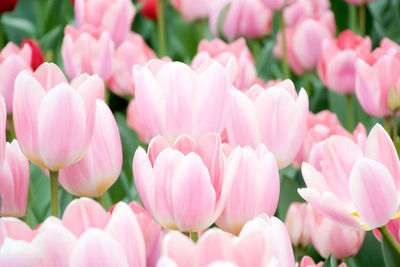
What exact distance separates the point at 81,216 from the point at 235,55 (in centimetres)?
70

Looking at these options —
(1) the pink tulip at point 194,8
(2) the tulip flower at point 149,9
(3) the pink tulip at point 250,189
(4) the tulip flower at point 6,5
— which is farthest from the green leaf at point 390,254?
(2) the tulip flower at point 149,9

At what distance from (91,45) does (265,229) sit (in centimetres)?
75

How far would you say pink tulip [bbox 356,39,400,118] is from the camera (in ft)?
→ 3.52

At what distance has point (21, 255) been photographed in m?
0.52

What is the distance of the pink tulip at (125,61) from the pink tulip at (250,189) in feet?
2.54

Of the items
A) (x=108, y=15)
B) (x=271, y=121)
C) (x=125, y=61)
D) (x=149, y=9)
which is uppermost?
(x=271, y=121)

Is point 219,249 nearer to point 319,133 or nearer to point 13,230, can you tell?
point 13,230

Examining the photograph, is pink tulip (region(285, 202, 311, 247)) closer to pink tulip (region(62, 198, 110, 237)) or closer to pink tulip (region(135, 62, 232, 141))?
pink tulip (region(135, 62, 232, 141))

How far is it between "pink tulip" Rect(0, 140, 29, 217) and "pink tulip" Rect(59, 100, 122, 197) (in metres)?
0.06

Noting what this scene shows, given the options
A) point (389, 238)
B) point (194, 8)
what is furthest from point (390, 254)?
point (194, 8)

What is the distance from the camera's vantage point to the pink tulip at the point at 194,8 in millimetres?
1762

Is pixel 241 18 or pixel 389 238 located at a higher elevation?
pixel 389 238

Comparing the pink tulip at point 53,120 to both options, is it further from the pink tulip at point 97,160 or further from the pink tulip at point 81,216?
the pink tulip at point 81,216

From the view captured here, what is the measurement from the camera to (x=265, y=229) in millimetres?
513
